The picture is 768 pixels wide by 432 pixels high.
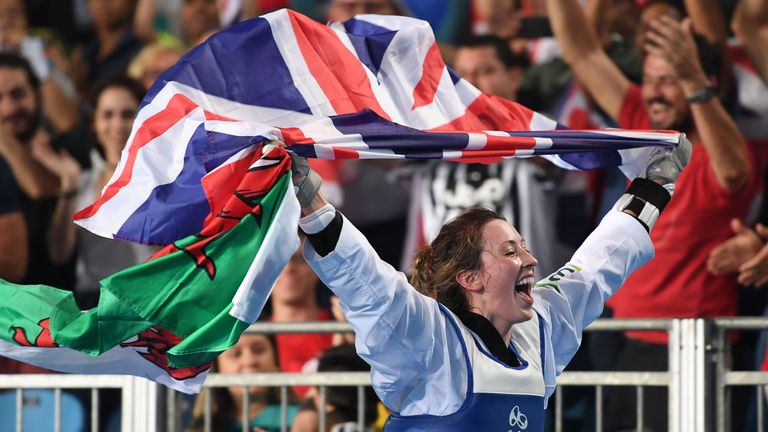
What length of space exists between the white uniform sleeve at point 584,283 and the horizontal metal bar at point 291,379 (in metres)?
1.24

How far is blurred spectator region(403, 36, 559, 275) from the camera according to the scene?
6.26 m

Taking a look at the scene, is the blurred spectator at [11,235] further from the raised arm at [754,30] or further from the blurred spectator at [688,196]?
the raised arm at [754,30]

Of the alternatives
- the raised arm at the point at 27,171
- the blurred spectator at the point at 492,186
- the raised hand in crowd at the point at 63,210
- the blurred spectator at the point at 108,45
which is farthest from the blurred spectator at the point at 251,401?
the blurred spectator at the point at 108,45

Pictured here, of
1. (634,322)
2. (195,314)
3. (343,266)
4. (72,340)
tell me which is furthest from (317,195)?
(634,322)

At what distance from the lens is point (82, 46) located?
7934 millimetres

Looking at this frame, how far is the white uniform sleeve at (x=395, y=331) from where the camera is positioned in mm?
3545

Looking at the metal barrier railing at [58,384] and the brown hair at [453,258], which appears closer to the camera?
the brown hair at [453,258]

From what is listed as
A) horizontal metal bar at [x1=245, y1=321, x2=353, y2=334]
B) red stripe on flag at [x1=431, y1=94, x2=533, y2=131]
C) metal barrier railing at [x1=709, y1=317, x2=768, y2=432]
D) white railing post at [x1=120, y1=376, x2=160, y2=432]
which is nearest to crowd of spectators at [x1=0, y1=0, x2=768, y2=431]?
metal barrier railing at [x1=709, y1=317, x2=768, y2=432]

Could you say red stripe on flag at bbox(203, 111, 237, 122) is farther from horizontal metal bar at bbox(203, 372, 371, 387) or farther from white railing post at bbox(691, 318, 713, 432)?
white railing post at bbox(691, 318, 713, 432)

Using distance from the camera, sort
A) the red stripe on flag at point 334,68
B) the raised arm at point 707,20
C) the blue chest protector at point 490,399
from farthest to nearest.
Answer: the raised arm at point 707,20
the red stripe on flag at point 334,68
the blue chest protector at point 490,399

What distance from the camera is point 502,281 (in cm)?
396

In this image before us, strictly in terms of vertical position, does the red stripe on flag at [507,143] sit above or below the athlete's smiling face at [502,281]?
above

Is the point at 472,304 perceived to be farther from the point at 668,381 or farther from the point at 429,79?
the point at 668,381

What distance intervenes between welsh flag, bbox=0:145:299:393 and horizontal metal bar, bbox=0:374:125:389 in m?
1.60
